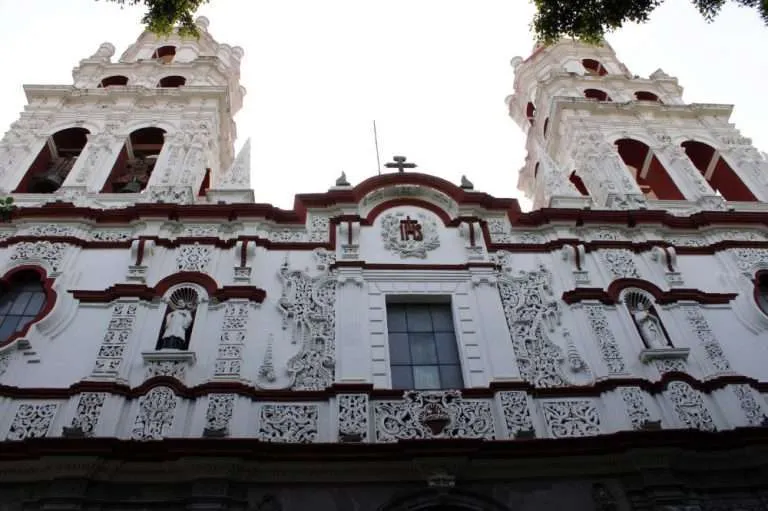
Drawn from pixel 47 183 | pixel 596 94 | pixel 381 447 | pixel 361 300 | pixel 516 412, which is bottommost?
pixel 381 447

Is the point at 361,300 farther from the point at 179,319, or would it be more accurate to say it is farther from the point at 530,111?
the point at 530,111

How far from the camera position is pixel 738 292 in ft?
37.4

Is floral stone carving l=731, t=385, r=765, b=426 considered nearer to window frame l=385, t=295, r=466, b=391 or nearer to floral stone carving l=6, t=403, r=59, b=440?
window frame l=385, t=295, r=466, b=391

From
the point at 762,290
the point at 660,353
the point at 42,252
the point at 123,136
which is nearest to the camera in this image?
the point at 660,353

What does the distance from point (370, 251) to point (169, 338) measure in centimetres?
388

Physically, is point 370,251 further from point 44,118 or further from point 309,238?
point 44,118

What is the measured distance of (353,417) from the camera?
865 centimetres

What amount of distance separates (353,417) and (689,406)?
488 cm

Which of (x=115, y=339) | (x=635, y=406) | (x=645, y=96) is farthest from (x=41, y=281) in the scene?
(x=645, y=96)

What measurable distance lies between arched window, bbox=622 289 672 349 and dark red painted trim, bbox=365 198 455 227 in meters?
3.59

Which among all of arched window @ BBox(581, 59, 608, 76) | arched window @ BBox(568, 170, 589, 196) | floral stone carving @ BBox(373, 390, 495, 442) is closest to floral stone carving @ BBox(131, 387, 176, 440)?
floral stone carving @ BBox(373, 390, 495, 442)

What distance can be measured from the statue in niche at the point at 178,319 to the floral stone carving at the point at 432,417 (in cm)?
321

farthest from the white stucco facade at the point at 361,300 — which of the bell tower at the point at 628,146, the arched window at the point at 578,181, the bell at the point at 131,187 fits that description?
the arched window at the point at 578,181

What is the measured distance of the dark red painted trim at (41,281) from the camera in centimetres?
953
